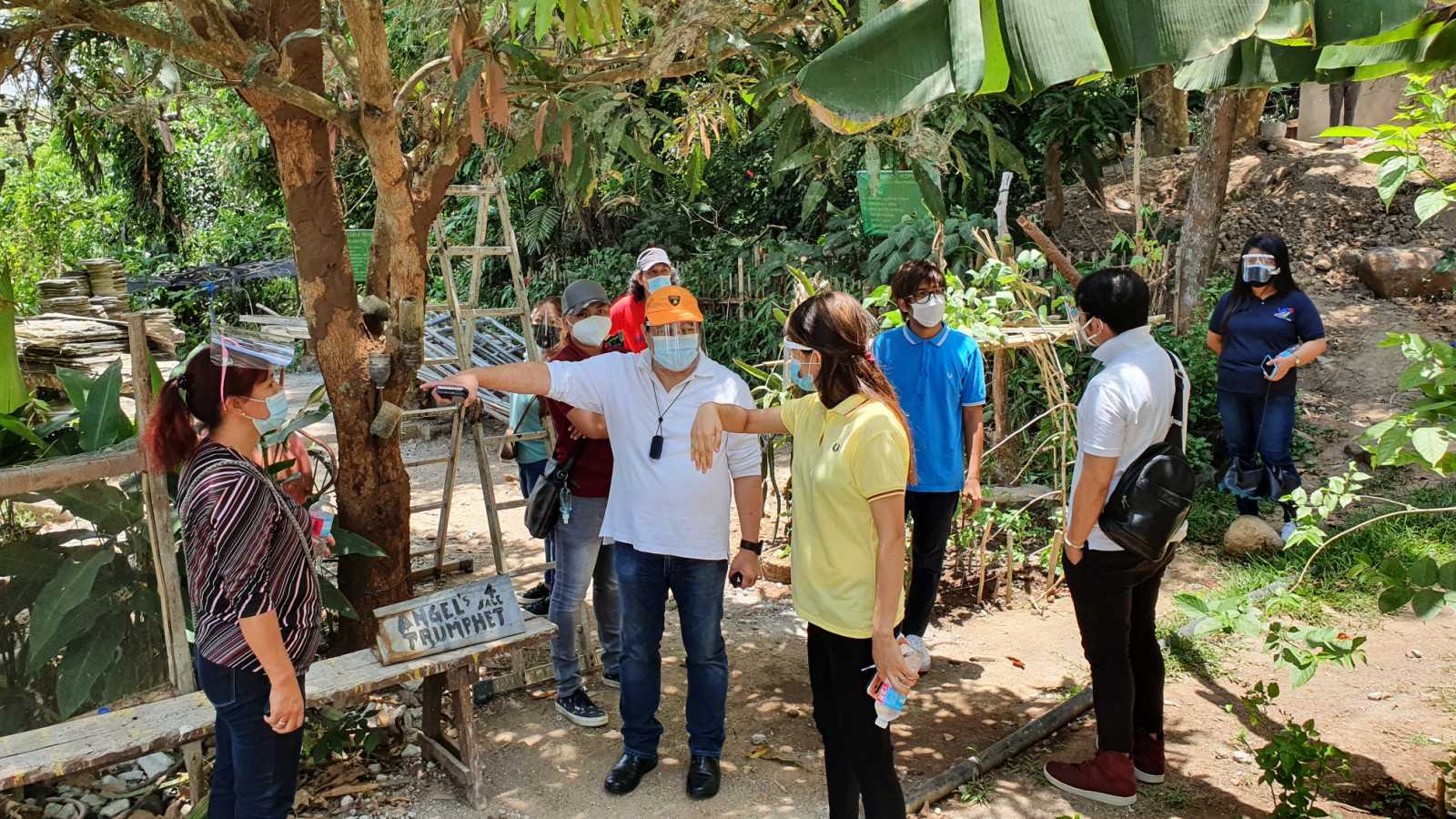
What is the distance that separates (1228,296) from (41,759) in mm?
5668

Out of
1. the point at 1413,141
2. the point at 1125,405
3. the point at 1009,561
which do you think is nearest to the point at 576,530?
the point at 1125,405

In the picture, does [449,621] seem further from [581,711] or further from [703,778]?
[703,778]

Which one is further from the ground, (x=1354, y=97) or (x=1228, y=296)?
(x=1354, y=97)

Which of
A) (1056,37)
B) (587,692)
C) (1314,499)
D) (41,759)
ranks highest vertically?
(1056,37)

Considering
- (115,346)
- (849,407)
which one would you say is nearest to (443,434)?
(115,346)

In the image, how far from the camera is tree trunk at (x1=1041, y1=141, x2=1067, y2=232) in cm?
973

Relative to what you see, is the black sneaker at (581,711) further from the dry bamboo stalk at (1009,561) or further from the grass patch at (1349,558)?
the grass patch at (1349,558)

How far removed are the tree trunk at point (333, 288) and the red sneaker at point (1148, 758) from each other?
2.90 meters

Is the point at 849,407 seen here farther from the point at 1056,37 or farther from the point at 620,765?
the point at 620,765

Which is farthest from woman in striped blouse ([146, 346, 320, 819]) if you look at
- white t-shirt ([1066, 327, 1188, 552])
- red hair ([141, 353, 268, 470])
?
white t-shirt ([1066, 327, 1188, 552])

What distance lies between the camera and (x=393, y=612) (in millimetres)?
3387

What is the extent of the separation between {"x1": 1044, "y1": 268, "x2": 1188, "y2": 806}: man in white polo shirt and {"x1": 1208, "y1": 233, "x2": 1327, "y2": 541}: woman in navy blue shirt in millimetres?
2564

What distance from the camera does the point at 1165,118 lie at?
11.1m

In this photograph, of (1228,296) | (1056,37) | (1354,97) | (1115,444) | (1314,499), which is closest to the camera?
(1056,37)
